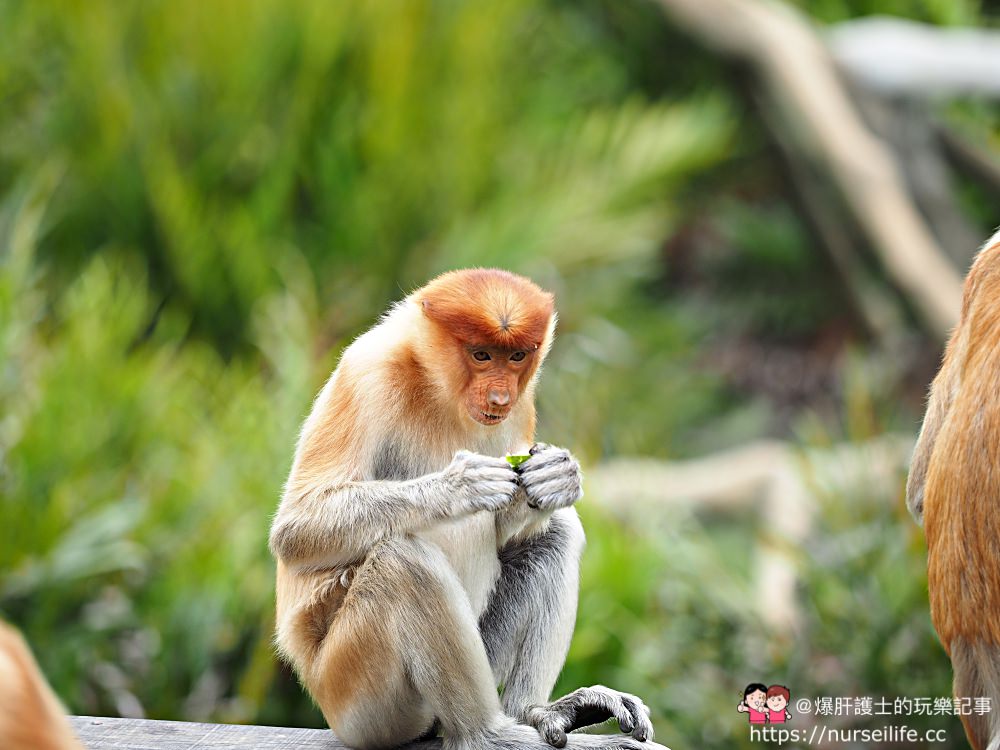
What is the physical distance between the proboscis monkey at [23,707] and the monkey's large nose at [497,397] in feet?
2.96

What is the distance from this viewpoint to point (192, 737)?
276 cm

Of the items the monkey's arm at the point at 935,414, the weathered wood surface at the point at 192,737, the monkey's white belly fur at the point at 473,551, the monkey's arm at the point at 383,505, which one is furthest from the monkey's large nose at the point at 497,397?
the monkey's arm at the point at 935,414

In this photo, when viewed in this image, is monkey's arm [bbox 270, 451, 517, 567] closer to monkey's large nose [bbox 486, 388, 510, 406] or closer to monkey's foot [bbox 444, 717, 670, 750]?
monkey's large nose [bbox 486, 388, 510, 406]

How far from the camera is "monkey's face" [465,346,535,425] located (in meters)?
2.37

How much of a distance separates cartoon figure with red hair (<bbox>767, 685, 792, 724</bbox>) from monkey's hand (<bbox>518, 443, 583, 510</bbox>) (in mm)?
1978

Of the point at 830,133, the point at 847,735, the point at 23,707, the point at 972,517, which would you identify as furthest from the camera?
the point at 830,133

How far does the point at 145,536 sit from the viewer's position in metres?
4.66

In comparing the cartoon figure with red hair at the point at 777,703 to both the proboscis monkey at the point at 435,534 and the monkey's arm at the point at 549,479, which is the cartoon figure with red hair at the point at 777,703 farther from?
the monkey's arm at the point at 549,479

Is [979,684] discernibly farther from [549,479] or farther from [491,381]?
[491,381]

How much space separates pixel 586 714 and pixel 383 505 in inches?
23.5

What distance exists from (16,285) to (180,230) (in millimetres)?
2008

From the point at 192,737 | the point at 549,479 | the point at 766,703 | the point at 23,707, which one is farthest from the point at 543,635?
the point at 766,703

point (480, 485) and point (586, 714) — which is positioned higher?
point (480, 485)

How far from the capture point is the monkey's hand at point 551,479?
7.56ft
